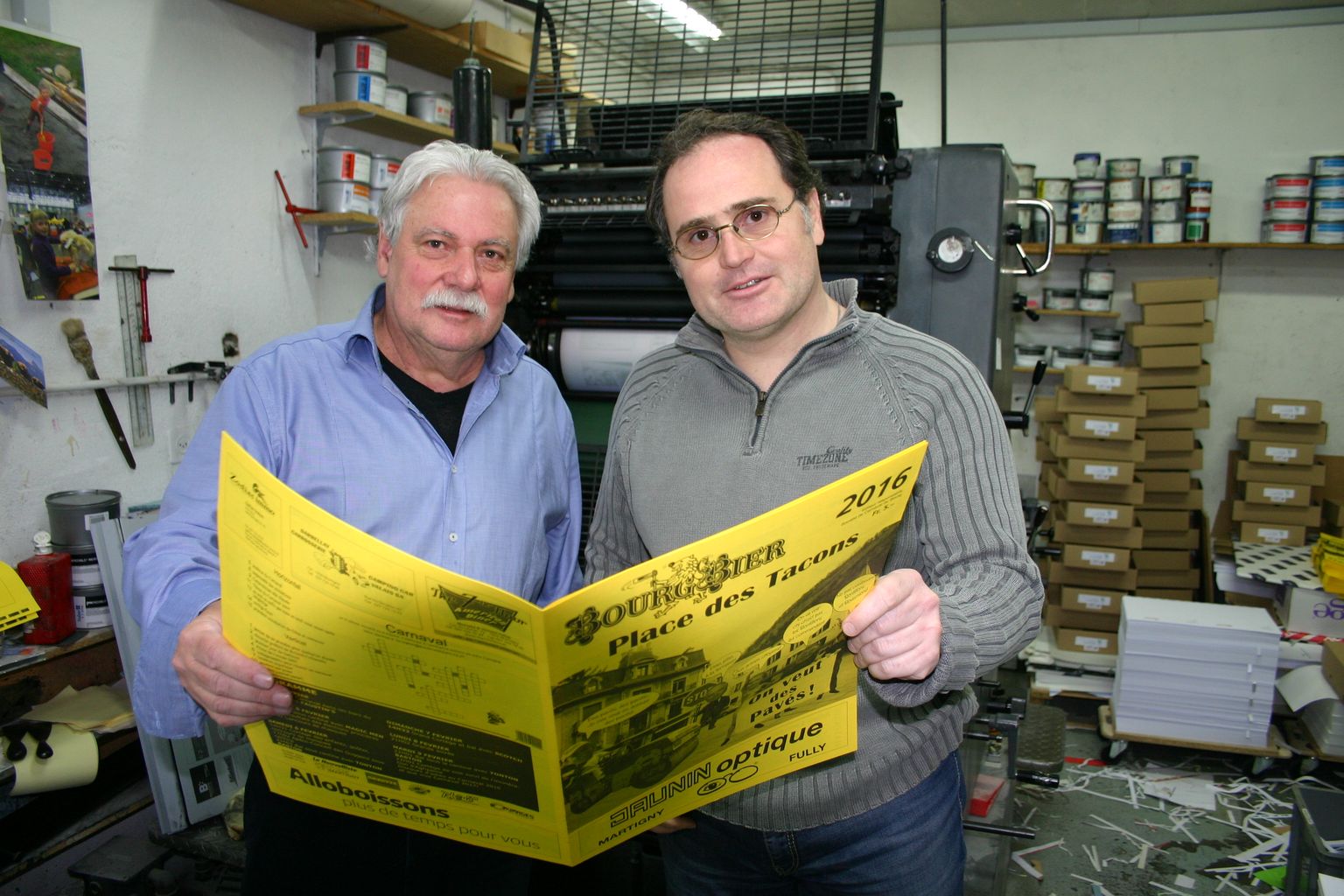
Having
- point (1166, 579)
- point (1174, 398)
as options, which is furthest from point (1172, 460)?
point (1166, 579)

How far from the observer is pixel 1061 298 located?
4.95 metres

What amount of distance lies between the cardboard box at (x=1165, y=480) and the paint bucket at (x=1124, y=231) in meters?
1.18

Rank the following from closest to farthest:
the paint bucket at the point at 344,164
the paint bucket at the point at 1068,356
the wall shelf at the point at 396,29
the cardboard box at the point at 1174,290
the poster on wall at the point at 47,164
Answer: the poster on wall at the point at 47,164
the wall shelf at the point at 396,29
the paint bucket at the point at 344,164
the cardboard box at the point at 1174,290
the paint bucket at the point at 1068,356

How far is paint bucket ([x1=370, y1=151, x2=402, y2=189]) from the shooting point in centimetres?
293

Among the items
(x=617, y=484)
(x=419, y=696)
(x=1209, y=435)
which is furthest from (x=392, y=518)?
(x=1209, y=435)

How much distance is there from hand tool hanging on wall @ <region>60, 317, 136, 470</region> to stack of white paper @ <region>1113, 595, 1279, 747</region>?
3.29 meters

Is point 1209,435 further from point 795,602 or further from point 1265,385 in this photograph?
point 795,602

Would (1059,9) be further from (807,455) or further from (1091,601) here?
(807,455)

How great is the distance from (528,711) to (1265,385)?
5194 millimetres

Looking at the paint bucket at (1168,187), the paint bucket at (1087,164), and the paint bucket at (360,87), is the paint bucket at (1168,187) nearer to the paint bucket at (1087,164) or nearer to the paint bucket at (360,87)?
the paint bucket at (1087,164)

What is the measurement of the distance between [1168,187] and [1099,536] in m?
1.84

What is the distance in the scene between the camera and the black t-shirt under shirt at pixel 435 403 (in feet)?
4.26

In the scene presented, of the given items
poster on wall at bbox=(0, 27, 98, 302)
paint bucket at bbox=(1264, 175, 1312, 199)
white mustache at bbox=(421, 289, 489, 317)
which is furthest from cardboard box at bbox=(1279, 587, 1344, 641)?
poster on wall at bbox=(0, 27, 98, 302)

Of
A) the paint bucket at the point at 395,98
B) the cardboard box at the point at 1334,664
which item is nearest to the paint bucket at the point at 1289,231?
the cardboard box at the point at 1334,664
